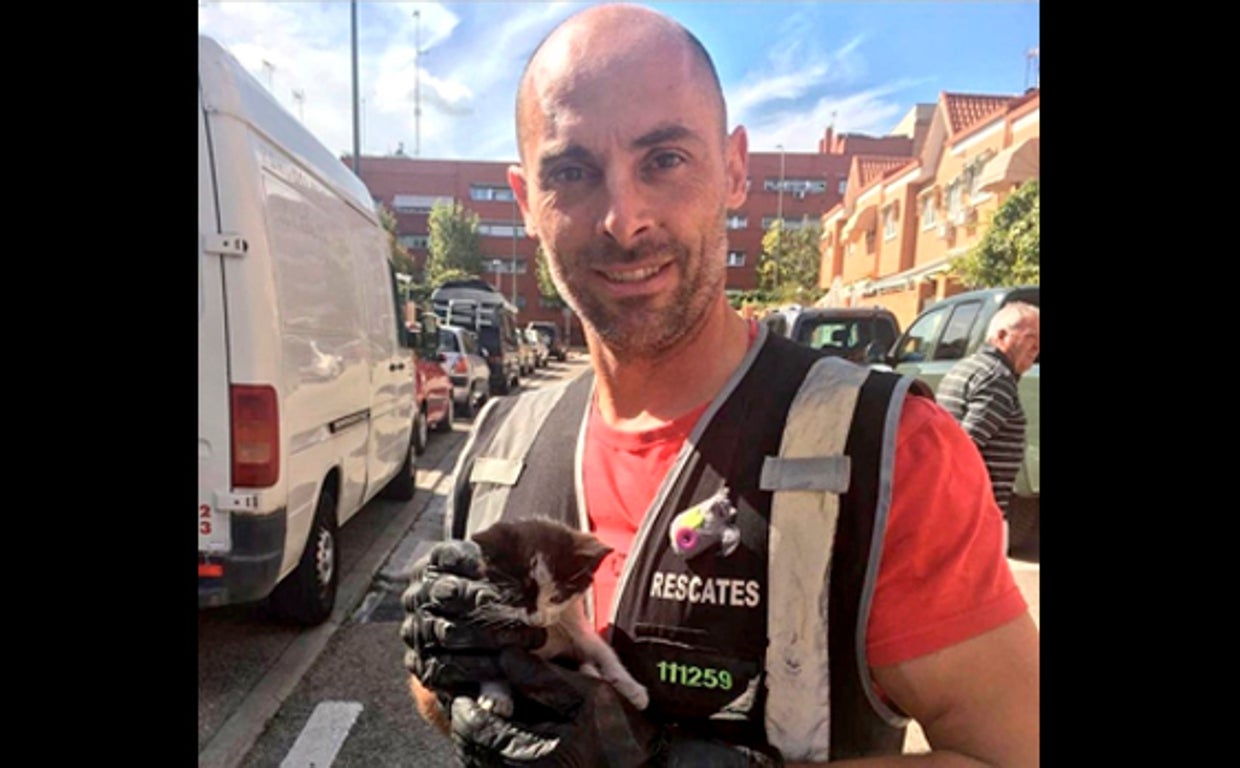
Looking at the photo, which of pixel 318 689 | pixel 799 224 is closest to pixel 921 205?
pixel 799 224

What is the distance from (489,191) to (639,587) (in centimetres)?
157

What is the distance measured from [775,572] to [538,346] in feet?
71.4

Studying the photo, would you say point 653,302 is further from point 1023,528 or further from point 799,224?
point 799,224

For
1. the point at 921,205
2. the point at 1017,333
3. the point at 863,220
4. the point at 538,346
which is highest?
the point at 863,220

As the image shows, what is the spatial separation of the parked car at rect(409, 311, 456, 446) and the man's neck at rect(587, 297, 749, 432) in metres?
5.33

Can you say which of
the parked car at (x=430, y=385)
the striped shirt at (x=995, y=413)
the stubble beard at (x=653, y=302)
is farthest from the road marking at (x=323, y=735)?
the parked car at (x=430, y=385)

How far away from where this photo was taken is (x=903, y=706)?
3.18ft

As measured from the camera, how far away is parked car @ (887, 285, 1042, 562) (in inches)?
178

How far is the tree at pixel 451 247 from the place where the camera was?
4.69 metres

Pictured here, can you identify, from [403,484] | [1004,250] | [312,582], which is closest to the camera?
[312,582]

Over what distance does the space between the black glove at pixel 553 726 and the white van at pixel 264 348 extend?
2.37 metres

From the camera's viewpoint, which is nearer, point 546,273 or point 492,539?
point 492,539

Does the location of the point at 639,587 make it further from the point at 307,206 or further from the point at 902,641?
the point at 307,206

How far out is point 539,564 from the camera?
1.03m
